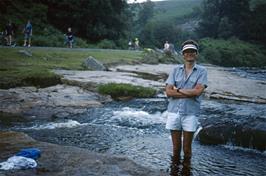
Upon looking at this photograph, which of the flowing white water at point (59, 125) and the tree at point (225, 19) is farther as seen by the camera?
the tree at point (225, 19)

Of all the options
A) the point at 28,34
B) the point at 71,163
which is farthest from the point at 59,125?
the point at 28,34

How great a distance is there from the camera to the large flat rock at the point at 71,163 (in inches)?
239

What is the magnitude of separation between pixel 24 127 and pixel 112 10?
41.0 meters

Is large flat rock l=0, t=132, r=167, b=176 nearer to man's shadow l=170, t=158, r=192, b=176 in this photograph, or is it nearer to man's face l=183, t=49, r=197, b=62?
man's shadow l=170, t=158, r=192, b=176

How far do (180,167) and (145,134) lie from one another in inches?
133

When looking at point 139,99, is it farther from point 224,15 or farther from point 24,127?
point 224,15

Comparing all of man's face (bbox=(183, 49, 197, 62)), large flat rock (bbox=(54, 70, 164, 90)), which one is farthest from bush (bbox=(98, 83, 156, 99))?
man's face (bbox=(183, 49, 197, 62))

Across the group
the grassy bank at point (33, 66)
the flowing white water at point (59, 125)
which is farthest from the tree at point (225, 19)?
the flowing white water at point (59, 125)

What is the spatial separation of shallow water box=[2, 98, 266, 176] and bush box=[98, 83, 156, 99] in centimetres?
87

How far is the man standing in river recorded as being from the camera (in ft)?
22.1

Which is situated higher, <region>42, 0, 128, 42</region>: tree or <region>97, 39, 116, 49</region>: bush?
<region>42, 0, 128, 42</region>: tree

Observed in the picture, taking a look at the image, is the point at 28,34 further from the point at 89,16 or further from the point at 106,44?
the point at 89,16

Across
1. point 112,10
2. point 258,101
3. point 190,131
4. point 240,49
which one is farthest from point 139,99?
point 240,49

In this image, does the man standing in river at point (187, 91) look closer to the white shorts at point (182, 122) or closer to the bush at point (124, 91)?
the white shorts at point (182, 122)
